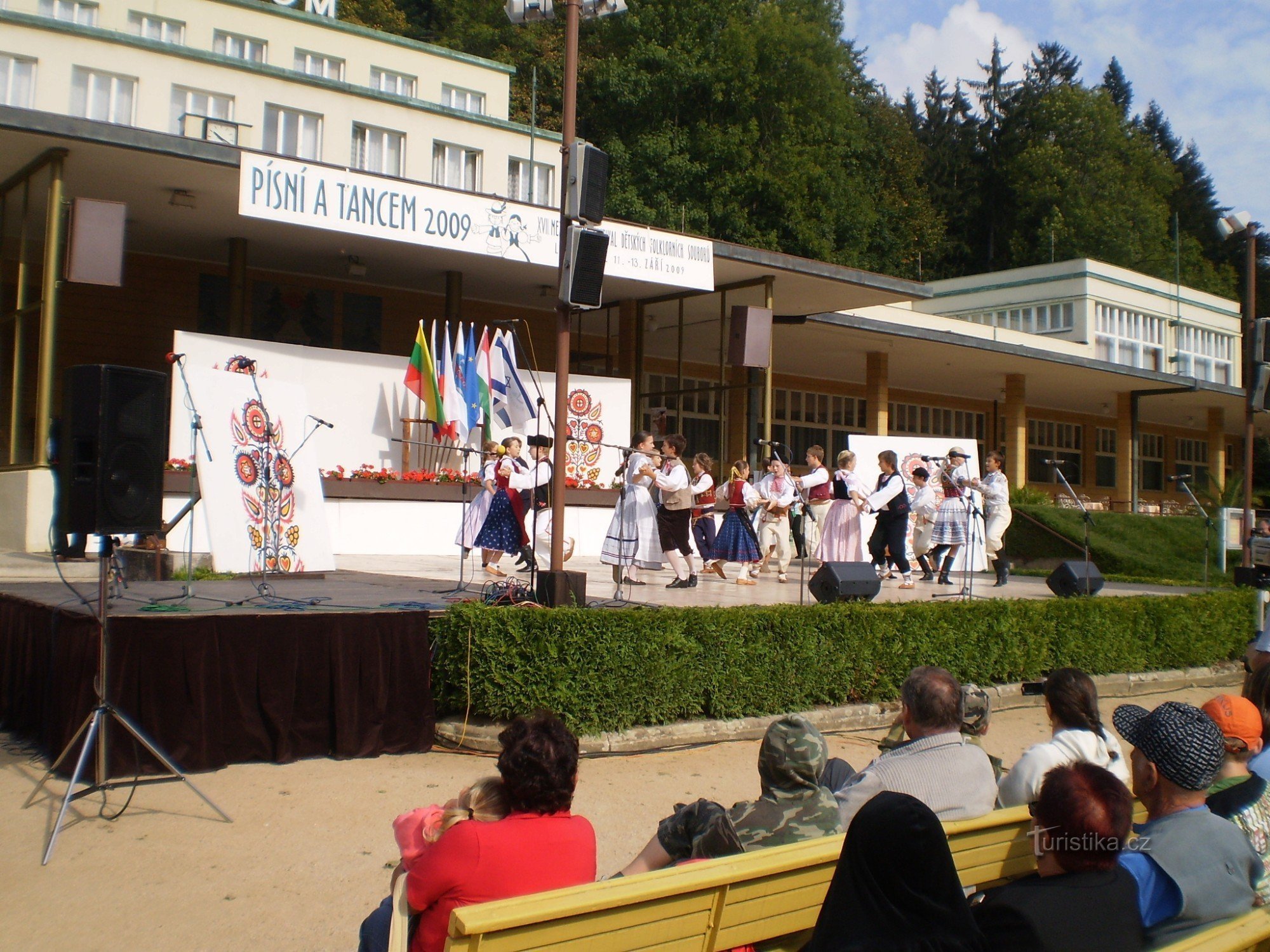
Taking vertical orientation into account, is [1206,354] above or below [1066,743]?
above

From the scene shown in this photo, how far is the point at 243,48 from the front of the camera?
25781mm

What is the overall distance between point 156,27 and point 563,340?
2221cm

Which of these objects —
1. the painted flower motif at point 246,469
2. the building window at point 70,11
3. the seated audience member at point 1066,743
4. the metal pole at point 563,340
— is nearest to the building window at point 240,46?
the building window at point 70,11

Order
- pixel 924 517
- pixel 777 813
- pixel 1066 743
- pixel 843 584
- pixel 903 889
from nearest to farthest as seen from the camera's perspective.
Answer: pixel 903 889 → pixel 777 813 → pixel 1066 743 → pixel 843 584 → pixel 924 517

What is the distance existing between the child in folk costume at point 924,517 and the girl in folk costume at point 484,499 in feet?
17.3

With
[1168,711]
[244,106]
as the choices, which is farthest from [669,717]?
[244,106]

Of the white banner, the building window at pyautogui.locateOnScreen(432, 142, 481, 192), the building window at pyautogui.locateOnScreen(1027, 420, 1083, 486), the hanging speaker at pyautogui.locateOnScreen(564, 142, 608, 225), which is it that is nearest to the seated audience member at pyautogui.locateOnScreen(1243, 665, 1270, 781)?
the hanging speaker at pyautogui.locateOnScreen(564, 142, 608, 225)

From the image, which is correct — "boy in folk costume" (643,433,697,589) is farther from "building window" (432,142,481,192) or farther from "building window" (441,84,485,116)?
"building window" (441,84,485,116)

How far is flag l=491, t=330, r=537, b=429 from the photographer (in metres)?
16.8

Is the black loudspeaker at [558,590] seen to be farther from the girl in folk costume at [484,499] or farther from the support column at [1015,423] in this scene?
the support column at [1015,423]

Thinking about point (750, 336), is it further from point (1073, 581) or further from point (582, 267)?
point (582, 267)

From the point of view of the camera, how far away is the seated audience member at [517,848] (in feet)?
9.53

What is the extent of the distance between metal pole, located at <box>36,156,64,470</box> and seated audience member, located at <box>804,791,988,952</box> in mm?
13129

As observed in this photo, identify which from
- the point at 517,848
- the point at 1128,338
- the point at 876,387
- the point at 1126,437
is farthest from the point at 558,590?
the point at 1128,338
